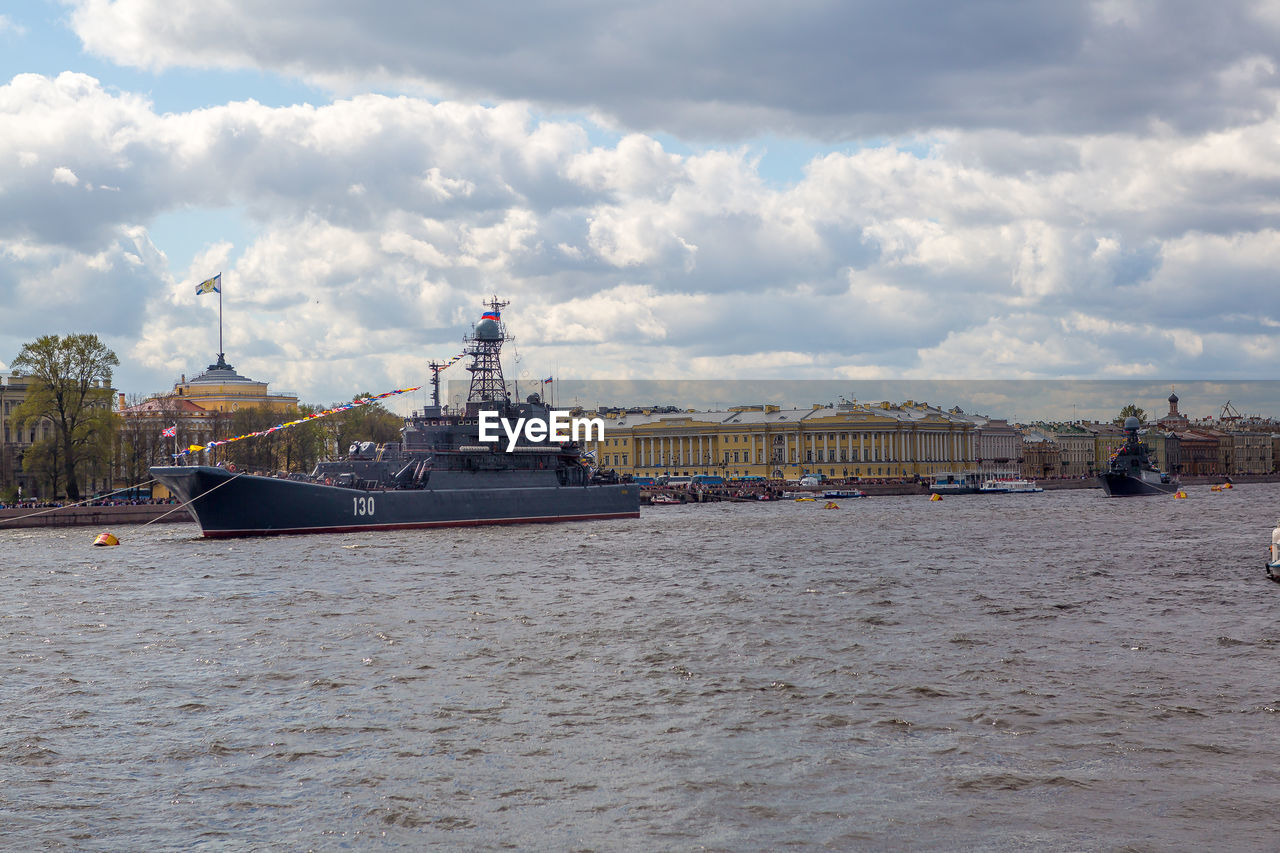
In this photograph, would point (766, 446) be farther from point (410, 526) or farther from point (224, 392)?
point (410, 526)

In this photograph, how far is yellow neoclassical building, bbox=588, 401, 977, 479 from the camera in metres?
171

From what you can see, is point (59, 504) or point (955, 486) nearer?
point (59, 504)

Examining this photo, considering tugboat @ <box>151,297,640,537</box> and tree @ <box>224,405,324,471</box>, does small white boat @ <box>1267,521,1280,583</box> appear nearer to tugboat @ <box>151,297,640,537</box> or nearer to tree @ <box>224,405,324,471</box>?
tugboat @ <box>151,297,640,537</box>

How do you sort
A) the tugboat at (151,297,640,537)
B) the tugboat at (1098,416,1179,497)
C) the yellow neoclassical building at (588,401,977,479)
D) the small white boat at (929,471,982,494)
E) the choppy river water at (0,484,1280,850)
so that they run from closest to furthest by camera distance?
the choppy river water at (0,484,1280,850) → the tugboat at (151,297,640,537) → the tugboat at (1098,416,1179,497) → the small white boat at (929,471,982,494) → the yellow neoclassical building at (588,401,977,479)

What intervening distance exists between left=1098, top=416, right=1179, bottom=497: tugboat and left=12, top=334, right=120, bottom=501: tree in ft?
290

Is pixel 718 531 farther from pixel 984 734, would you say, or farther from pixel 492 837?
pixel 492 837

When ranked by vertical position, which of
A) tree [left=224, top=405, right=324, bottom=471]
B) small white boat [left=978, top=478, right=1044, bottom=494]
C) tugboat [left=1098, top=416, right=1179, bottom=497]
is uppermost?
tree [left=224, top=405, right=324, bottom=471]

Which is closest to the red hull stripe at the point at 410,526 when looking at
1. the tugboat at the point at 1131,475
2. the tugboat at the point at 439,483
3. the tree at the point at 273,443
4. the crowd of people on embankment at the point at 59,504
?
the tugboat at the point at 439,483

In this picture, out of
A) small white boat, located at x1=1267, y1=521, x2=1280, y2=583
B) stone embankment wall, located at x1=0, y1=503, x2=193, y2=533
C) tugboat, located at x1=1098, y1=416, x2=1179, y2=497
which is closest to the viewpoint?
small white boat, located at x1=1267, y1=521, x2=1280, y2=583

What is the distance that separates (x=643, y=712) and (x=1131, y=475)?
11547cm

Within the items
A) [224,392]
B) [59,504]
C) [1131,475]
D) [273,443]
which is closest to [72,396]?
[59,504]

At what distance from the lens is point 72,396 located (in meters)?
78.9

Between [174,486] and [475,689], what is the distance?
39829 mm

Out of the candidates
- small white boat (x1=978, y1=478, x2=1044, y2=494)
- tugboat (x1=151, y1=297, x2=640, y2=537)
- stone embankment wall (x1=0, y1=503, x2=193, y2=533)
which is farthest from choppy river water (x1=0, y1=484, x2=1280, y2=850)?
small white boat (x1=978, y1=478, x2=1044, y2=494)
